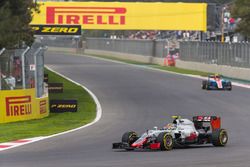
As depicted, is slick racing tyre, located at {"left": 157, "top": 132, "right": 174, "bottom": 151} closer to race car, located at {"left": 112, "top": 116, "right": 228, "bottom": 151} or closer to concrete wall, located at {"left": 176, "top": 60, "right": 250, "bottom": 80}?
race car, located at {"left": 112, "top": 116, "right": 228, "bottom": 151}

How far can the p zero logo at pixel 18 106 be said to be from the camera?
20.2m

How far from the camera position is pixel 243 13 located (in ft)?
176

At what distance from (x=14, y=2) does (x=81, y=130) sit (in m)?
16.0

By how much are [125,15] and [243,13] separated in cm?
2075

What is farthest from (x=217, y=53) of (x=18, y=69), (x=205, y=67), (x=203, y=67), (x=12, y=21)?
(x=18, y=69)

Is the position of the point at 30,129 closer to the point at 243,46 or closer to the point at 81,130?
the point at 81,130

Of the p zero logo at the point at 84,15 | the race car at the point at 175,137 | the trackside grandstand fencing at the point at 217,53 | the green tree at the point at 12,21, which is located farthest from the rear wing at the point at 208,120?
the p zero logo at the point at 84,15

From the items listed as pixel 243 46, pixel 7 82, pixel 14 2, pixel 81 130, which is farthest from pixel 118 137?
pixel 243 46

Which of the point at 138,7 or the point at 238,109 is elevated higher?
the point at 138,7

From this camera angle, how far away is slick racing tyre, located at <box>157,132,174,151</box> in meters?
13.4

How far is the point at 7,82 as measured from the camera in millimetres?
20344

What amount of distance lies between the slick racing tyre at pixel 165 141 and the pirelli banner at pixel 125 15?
5828 centimetres

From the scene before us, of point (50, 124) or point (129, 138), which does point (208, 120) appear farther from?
point (50, 124)

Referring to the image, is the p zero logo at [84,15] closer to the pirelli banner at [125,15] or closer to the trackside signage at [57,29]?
the pirelli banner at [125,15]
